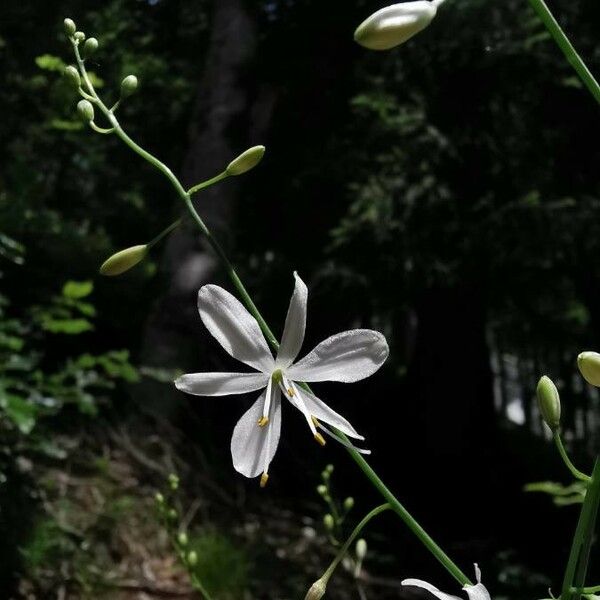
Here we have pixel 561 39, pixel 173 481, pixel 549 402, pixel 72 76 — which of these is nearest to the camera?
pixel 561 39

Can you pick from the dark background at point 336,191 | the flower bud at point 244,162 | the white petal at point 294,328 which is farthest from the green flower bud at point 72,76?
the dark background at point 336,191

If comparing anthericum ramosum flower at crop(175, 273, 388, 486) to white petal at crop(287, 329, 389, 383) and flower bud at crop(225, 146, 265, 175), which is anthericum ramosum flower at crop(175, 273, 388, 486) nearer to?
white petal at crop(287, 329, 389, 383)

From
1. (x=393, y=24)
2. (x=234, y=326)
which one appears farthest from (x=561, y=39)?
(x=234, y=326)

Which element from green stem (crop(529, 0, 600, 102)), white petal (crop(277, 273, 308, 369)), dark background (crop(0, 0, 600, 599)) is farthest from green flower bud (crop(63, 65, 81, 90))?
dark background (crop(0, 0, 600, 599))

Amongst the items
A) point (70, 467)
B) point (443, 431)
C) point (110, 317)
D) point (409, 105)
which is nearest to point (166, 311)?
point (110, 317)

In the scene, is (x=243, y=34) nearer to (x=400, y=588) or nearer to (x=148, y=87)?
(x=148, y=87)

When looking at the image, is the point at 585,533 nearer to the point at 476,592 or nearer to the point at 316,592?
the point at 476,592
